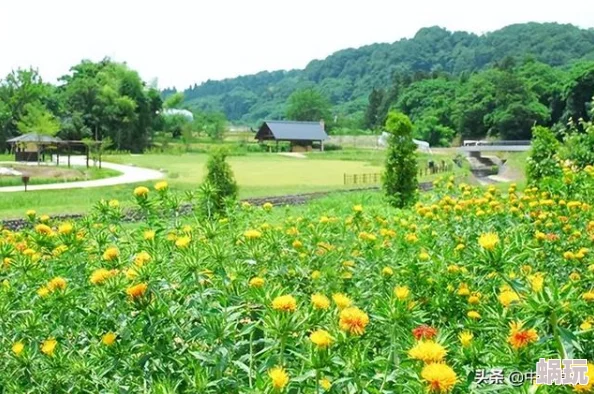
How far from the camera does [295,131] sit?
56.7 metres

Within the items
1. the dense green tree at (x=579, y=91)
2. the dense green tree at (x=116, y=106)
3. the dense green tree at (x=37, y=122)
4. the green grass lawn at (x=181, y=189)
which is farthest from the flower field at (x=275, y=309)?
the dense green tree at (x=116, y=106)

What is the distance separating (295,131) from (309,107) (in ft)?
80.2

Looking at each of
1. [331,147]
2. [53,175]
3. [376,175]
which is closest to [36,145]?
[53,175]

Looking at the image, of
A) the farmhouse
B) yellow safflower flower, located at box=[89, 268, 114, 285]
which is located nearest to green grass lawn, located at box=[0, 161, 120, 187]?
yellow safflower flower, located at box=[89, 268, 114, 285]

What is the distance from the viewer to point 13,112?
41.8 metres

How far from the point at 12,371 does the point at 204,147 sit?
51.5 meters

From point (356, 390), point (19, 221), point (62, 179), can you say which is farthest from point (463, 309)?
point (62, 179)

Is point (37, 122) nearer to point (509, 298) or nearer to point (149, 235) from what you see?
point (149, 235)

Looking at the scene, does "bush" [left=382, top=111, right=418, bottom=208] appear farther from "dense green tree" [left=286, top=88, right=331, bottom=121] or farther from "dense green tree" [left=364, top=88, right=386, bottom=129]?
"dense green tree" [left=286, top=88, right=331, bottom=121]

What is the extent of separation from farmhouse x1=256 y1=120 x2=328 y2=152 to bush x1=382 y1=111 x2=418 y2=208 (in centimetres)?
4291

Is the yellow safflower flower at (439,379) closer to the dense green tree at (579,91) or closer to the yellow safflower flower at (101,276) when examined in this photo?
the yellow safflower flower at (101,276)

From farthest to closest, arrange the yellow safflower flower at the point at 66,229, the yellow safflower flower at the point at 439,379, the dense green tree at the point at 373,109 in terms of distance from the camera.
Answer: the dense green tree at the point at 373,109, the yellow safflower flower at the point at 66,229, the yellow safflower flower at the point at 439,379

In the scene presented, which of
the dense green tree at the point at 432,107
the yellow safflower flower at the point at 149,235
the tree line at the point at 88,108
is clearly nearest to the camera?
the yellow safflower flower at the point at 149,235

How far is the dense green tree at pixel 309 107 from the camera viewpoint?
80.0 meters
